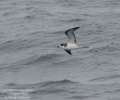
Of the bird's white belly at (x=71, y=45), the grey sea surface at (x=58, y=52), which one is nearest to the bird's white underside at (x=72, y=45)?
the bird's white belly at (x=71, y=45)

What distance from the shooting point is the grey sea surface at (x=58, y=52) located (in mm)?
25094

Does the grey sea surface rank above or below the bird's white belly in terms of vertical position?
below

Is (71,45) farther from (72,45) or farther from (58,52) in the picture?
(58,52)

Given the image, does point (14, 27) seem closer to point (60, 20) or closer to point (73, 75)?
point (60, 20)

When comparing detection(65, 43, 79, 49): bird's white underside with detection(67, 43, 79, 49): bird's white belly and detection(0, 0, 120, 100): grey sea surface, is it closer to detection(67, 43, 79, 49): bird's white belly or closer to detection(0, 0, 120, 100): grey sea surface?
detection(67, 43, 79, 49): bird's white belly

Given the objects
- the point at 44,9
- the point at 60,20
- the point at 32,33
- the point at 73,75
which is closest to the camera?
the point at 73,75

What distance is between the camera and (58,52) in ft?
98.3

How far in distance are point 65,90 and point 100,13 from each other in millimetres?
11845

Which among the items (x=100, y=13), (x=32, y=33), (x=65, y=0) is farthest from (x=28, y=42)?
(x=65, y=0)

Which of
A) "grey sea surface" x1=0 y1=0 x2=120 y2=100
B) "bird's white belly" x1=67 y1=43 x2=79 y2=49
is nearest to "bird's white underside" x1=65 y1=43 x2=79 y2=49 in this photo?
"bird's white belly" x1=67 y1=43 x2=79 y2=49

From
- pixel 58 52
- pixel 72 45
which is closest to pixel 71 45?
pixel 72 45

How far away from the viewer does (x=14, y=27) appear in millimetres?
34750

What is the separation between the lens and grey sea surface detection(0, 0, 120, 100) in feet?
82.3

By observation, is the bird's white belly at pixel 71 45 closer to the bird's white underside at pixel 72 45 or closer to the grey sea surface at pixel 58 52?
the bird's white underside at pixel 72 45
